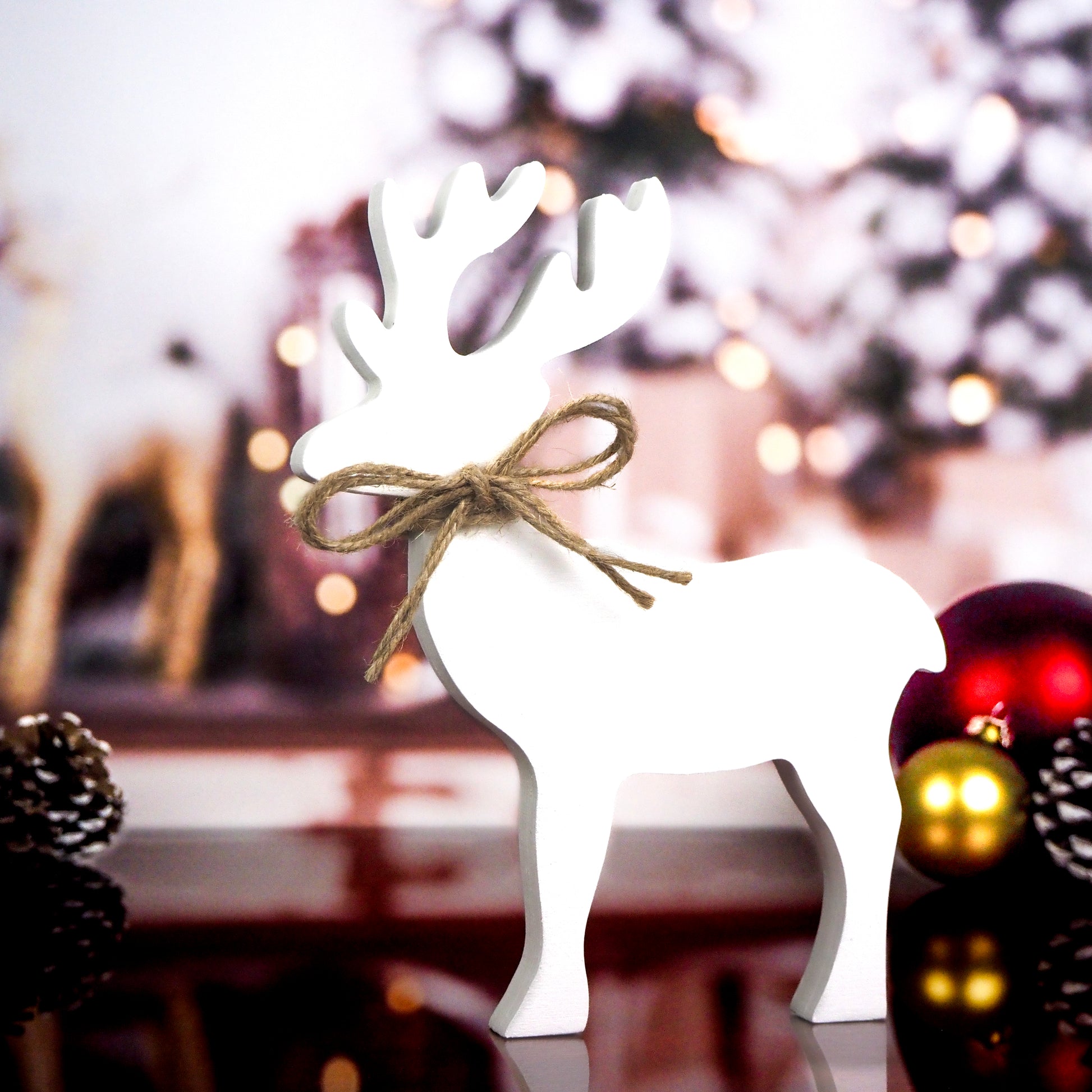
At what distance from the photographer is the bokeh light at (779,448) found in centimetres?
139

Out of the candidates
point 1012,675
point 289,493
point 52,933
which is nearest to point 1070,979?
Result: point 1012,675

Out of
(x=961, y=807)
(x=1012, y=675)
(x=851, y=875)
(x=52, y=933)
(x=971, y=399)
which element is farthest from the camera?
(x=971, y=399)

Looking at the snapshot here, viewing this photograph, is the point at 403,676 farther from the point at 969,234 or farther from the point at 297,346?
the point at 969,234

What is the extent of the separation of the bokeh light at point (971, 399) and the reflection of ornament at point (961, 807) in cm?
45

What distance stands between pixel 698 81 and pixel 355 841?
0.93 m

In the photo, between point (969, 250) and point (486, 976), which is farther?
point (969, 250)

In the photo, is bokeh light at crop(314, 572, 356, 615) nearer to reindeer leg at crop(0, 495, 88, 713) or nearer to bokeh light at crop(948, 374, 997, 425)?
reindeer leg at crop(0, 495, 88, 713)

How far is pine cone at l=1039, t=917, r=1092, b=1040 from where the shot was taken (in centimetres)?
80

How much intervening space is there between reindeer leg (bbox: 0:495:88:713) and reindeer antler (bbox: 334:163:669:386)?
704 millimetres

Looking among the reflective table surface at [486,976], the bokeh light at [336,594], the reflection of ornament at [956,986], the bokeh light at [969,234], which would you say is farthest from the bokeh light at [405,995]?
the bokeh light at [969,234]

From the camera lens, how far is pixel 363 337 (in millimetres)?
723

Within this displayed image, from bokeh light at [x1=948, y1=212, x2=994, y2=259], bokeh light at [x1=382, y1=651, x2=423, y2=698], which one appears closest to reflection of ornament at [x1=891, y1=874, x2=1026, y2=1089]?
bokeh light at [x1=382, y1=651, x2=423, y2=698]

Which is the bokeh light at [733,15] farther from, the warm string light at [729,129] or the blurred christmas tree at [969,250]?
the blurred christmas tree at [969,250]

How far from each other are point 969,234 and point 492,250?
2.80ft
